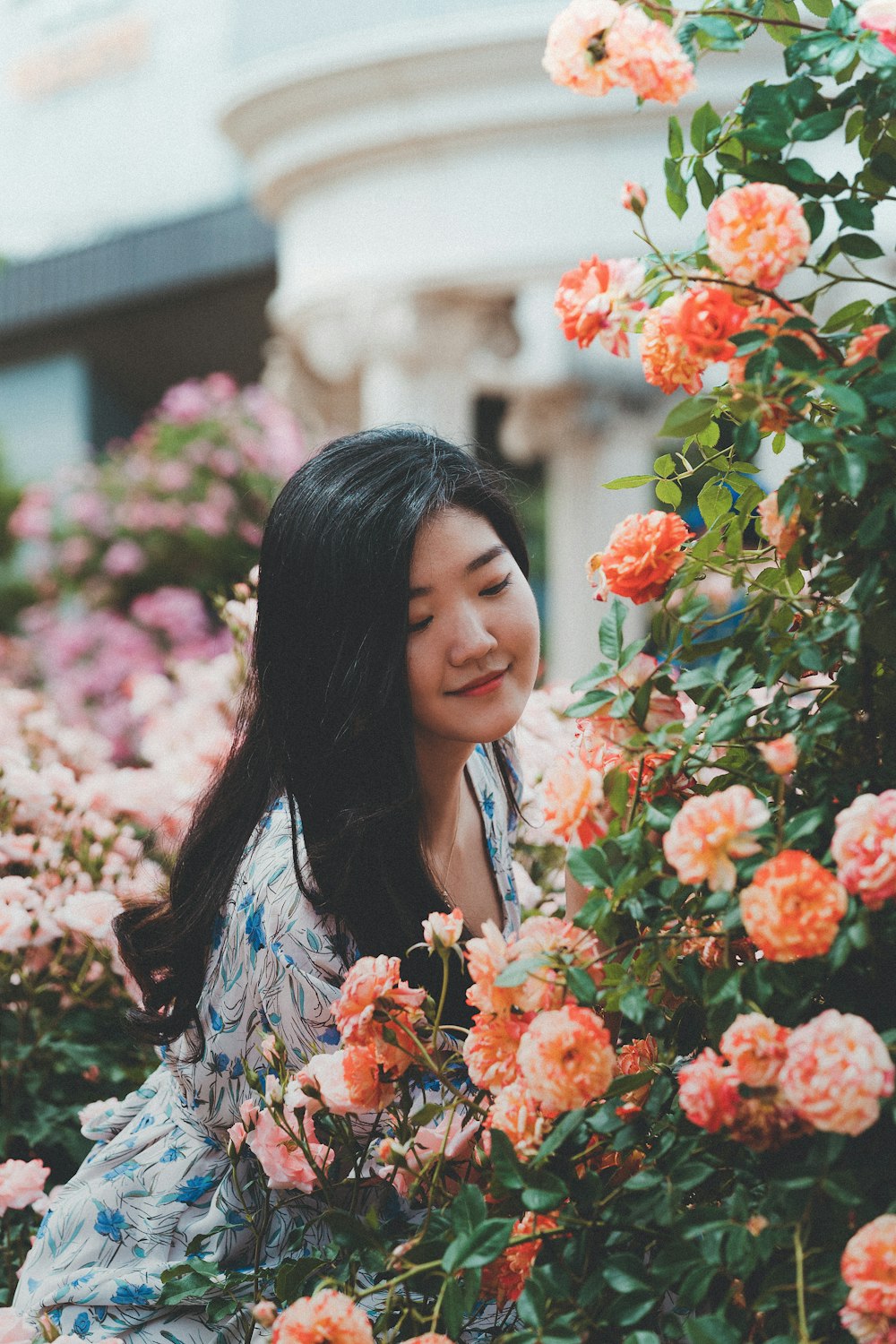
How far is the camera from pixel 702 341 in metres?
1.09

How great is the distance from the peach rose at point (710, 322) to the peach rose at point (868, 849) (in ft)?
1.15

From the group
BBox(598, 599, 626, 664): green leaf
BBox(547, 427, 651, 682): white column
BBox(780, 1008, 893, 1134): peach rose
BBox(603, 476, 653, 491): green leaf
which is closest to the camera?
BBox(780, 1008, 893, 1134): peach rose

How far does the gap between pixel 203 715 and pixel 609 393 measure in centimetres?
404

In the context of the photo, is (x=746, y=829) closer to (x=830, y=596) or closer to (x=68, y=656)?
(x=830, y=596)

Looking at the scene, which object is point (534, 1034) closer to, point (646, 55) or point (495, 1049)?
point (495, 1049)

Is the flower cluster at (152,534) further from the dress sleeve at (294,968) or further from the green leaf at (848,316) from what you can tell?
the green leaf at (848,316)

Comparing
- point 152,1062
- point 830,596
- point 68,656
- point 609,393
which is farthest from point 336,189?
point 830,596

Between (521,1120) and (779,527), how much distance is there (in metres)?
0.50

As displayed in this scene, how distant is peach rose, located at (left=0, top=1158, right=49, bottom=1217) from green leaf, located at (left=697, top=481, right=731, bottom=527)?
105cm

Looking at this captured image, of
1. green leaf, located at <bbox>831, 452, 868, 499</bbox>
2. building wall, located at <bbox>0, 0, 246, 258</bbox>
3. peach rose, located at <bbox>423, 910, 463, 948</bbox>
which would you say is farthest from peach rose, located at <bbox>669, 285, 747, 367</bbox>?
building wall, located at <bbox>0, 0, 246, 258</bbox>

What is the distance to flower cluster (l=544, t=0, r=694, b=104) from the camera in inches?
44.6

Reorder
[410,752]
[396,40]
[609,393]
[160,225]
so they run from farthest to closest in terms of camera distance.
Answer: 1. [160,225]
2. [609,393]
3. [396,40]
4. [410,752]

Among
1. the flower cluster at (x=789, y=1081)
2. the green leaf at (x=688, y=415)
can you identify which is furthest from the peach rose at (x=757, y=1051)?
the green leaf at (x=688, y=415)

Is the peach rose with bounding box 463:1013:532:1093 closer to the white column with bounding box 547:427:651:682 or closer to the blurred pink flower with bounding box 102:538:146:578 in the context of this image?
the blurred pink flower with bounding box 102:538:146:578
